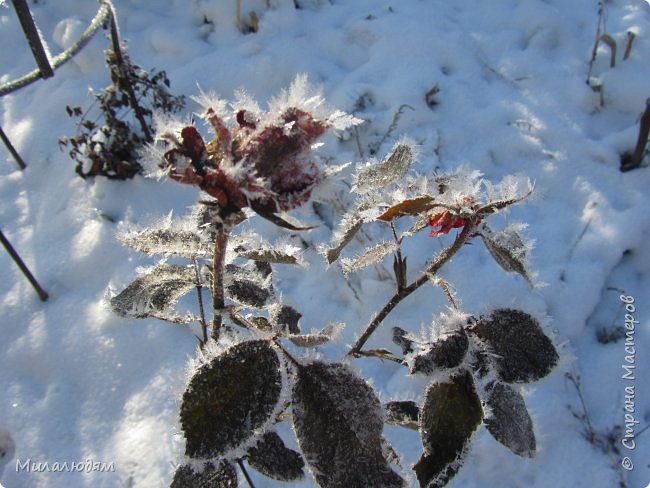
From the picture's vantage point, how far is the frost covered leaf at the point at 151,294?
72cm

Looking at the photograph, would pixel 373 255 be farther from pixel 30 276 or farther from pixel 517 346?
pixel 30 276

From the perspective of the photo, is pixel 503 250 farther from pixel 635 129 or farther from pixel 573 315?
pixel 635 129

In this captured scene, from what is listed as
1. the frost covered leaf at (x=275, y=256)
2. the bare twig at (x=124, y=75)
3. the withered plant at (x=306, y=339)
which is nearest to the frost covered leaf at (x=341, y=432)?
the withered plant at (x=306, y=339)

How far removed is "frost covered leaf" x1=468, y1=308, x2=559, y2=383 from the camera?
2.02 feet

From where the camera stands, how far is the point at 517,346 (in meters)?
0.63

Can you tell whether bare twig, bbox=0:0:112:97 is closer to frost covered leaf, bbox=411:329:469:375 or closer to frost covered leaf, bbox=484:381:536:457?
frost covered leaf, bbox=411:329:469:375

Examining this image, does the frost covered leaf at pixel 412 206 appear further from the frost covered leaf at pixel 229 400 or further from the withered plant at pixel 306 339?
the frost covered leaf at pixel 229 400

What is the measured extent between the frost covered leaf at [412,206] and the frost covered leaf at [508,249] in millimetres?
102

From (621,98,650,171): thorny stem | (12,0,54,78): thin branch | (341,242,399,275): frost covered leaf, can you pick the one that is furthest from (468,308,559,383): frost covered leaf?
(621,98,650,171): thorny stem

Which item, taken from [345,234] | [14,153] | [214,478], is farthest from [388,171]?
[14,153]

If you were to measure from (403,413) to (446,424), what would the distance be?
0.18 meters

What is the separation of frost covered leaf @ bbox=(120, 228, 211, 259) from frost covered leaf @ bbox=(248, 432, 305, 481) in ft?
1.03

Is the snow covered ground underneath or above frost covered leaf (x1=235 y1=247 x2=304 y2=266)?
underneath

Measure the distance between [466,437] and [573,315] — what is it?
1221 millimetres
